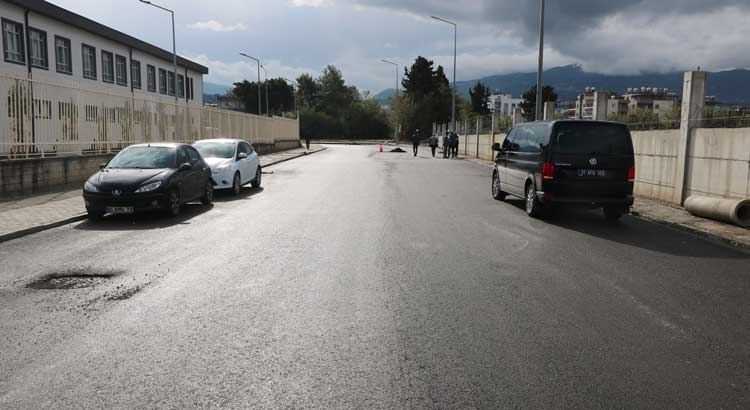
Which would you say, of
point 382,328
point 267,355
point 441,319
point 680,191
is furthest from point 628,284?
point 680,191

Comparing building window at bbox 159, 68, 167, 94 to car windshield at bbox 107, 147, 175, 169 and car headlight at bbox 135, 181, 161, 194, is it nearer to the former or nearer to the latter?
car windshield at bbox 107, 147, 175, 169

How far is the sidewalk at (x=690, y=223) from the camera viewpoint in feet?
31.9

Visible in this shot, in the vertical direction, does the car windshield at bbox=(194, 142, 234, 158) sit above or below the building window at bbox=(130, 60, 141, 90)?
below

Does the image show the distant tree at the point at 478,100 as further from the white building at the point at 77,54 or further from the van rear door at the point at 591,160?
the van rear door at the point at 591,160

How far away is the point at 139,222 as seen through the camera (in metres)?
11.3

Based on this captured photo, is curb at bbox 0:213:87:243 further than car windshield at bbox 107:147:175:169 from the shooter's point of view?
No

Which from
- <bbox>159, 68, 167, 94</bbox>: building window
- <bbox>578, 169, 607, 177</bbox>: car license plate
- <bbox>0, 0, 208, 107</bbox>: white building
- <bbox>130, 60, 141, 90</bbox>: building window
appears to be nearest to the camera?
<bbox>578, 169, 607, 177</bbox>: car license plate

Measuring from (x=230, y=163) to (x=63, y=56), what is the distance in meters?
25.7

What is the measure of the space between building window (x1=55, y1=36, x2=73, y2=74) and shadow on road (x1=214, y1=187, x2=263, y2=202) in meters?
23.5

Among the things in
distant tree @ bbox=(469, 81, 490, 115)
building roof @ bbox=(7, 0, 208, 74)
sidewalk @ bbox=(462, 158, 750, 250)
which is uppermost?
distant tree @ bbox=(469, 81, 490, 115)

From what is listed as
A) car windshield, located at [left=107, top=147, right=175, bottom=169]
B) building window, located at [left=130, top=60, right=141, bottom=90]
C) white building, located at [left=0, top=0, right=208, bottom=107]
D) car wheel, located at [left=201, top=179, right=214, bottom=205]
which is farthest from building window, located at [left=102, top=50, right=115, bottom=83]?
car windshield, located at [left=107, top=147, right=175, bottom=169]

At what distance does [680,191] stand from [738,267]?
21.2 ft

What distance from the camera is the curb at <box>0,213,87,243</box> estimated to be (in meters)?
9.45

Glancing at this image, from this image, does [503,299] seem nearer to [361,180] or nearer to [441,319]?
[441,319]
